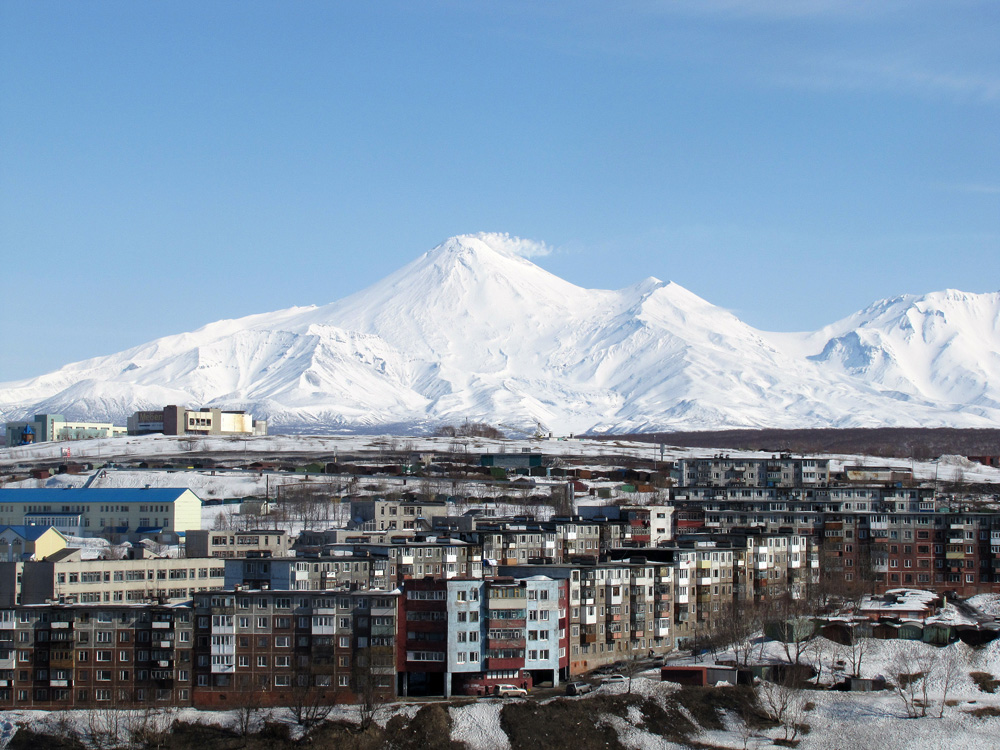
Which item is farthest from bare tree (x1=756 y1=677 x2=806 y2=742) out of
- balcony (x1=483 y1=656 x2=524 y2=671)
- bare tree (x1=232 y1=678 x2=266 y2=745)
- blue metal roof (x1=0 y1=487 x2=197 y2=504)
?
blue metal roof (x1=0 y1=487 x2=197 y2=504)

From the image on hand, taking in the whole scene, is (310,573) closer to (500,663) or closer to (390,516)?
(500,663)

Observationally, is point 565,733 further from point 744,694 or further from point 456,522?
point 456,522

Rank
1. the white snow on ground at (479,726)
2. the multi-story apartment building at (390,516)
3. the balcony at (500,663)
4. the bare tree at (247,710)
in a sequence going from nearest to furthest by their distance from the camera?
the white snow on ground at (479,726)
the bare tree at (247,710)
the balcony at (500,663)
the multi-story apartment building at (390,516)

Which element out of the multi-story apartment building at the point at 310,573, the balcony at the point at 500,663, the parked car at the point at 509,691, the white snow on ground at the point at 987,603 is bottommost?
the parked car at the point at 509,691

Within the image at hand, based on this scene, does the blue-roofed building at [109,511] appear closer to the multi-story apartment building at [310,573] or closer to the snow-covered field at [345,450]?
the multi-story apartment building at [310,573]

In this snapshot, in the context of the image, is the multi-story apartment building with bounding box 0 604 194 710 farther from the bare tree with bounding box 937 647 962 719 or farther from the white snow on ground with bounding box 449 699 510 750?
the bare tree with bounding box 937 647 962 719

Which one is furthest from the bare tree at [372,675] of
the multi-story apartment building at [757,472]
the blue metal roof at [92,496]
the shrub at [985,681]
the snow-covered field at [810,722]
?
the multi-story apartment building at [757,472]

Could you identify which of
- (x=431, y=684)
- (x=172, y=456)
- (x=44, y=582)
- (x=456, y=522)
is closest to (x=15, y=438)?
(x=172, y=456)
